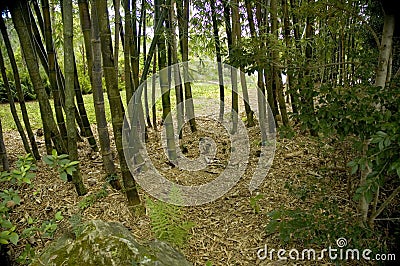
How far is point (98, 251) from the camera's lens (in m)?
1.26

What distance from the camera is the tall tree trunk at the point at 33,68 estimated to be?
6.28 ft

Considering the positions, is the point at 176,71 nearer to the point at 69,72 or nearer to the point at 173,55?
the point at 173,55

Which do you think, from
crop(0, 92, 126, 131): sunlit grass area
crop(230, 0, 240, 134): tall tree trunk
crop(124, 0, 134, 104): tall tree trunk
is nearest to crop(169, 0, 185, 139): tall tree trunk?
crop(124, 0, 134, 104): tall tree trunk

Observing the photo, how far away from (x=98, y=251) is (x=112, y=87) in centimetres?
87

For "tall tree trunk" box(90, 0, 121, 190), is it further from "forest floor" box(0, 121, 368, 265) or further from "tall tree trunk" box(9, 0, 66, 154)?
"tall tree trunk" box(9, 0, 66, 154)

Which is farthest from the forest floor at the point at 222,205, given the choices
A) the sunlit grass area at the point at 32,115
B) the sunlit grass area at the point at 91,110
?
the sunlit grass area at the point at 32,115

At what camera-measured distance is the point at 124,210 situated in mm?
2018

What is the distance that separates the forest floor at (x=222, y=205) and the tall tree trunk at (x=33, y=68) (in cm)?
36

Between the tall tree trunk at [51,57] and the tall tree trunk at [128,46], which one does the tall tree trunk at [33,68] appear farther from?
the tall tree trunk at [128,46]

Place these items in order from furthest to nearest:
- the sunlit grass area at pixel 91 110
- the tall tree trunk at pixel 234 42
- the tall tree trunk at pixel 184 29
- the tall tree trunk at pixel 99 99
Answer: the sunlit grass area at pixel 91 110 → the tall tree trunk at pixel 234 42 → the tall tree trunk at pixel 184 29 → the tall tree trunk at pixel 99 99

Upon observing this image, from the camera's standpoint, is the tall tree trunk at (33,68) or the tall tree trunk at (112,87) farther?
the tall tree trunk at (33,68)

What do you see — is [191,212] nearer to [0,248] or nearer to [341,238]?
[341,238]

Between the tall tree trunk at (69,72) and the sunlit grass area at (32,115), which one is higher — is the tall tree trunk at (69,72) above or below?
above

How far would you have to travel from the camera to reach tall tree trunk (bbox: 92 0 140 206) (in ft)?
5.13
